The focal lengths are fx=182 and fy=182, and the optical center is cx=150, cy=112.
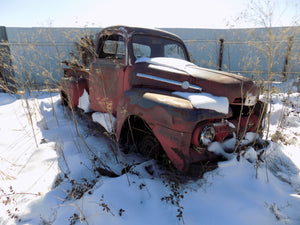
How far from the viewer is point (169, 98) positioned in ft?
6.95

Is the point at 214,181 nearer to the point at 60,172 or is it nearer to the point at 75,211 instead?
the point at 75,211

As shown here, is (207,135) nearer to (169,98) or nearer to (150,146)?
(169,98)

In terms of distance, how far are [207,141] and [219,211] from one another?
2.18ft

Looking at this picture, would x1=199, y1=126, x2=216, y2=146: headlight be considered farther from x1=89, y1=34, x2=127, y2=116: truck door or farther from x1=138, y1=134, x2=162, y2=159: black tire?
x1=89, y1=34, x2=127, y2=116: truck door

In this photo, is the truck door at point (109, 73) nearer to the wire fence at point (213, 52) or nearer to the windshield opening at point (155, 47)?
the windshield opening at point (155, 47)

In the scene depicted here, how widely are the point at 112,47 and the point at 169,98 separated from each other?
1.85 m

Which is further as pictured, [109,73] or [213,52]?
[213,52]

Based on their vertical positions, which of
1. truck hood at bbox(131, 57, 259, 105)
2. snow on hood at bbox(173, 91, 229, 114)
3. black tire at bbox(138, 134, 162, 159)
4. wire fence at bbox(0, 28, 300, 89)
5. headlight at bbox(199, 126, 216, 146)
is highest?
wire fence at bbox(0, 28, 300, 89)

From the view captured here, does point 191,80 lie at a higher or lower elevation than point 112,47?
lower

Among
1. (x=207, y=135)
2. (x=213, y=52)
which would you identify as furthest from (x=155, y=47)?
(x=213, y=52)

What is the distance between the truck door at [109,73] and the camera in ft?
9.57

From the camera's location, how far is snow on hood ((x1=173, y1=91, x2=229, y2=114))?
1950 mm

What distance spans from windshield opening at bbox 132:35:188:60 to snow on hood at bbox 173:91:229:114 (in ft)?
4.10

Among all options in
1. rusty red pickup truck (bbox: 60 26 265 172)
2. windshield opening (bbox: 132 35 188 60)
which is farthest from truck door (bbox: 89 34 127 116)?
windshield opening (bbox: 132 35 188 60)
